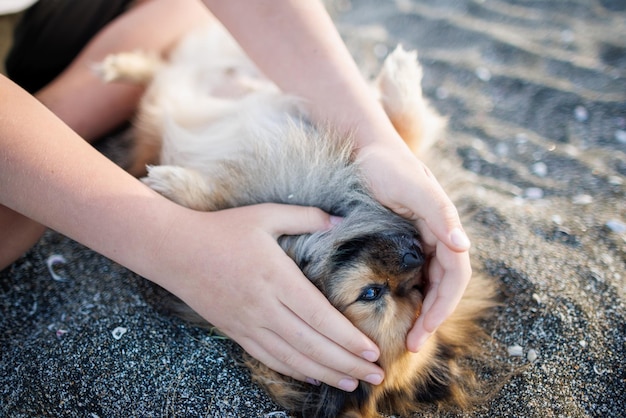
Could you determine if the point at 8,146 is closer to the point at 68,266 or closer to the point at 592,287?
the point at 68,266

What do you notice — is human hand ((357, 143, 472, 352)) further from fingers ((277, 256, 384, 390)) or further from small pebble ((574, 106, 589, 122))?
small pebble ((574, 106, 589, 122))

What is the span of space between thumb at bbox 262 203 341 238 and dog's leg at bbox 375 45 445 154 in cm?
56

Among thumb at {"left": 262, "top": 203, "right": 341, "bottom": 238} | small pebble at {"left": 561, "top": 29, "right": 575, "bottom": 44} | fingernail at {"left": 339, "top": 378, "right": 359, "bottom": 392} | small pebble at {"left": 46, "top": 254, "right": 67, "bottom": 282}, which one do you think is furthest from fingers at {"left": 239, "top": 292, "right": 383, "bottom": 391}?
small pebble at {"left": 561, "top": 29, "right": 575, "bottom": 44}

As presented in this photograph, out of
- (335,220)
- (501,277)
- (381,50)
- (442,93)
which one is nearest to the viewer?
(335,220)

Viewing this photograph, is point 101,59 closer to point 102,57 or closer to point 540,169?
point 102,57

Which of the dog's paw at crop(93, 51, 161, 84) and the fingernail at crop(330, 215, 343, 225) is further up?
the dog's paw at crop(93, 51, 161, 84)

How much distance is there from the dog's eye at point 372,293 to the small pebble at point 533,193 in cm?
102

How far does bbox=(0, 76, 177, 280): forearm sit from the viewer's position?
132 centimetres

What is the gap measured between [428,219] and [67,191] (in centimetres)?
94

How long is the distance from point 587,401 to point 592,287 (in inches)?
15.6

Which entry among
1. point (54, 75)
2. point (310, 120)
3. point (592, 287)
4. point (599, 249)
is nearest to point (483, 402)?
point (592, 287)

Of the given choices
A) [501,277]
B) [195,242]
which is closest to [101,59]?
[195,242]

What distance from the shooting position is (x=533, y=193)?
2094 millimetres

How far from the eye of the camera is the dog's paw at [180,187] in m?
1.48
